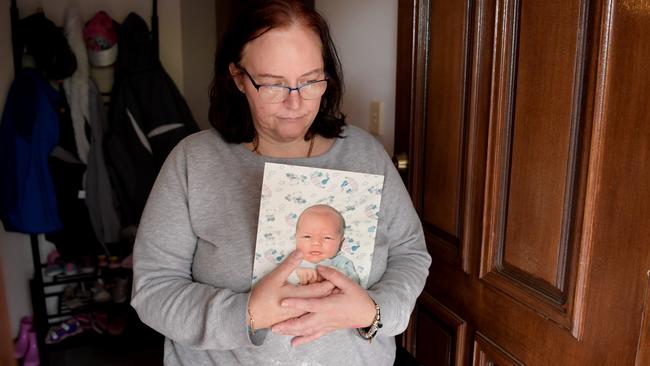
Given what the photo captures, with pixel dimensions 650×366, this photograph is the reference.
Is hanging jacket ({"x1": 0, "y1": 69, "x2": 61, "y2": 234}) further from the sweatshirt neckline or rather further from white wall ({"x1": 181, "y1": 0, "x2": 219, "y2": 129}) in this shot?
the sweatshirt neckline

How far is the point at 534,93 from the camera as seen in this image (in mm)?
873

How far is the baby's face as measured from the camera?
0.77 m

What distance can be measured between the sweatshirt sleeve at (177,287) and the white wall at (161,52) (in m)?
1.69

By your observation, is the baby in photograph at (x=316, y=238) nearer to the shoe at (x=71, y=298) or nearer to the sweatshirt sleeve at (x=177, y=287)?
the sweatshirt sleeve at (x=177, y=287)

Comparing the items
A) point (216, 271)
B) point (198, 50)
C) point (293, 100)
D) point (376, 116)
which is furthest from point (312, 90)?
point (198, 50)

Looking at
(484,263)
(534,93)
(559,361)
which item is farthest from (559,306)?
(534,93)

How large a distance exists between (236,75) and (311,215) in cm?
32

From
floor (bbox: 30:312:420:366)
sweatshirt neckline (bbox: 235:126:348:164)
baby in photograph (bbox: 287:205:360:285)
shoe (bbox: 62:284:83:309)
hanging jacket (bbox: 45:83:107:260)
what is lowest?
floor (bbox: 30:312:420:366)

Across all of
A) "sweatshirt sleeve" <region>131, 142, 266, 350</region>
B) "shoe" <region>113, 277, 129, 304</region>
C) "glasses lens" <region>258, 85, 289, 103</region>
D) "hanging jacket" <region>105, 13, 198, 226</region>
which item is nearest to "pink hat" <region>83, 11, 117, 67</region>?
"hanging jacket" <region>105, 13, 198, 226</region>

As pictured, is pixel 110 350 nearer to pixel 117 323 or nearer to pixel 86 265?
pixel 117 323

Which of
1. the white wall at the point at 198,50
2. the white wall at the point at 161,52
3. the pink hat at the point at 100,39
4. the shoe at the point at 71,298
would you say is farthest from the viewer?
the white wall at the point at 198,50

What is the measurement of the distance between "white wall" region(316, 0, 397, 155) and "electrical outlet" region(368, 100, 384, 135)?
1cm

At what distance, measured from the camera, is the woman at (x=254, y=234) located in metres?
0.79

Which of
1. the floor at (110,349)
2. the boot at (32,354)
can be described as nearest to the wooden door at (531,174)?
the floor at (110,349)
